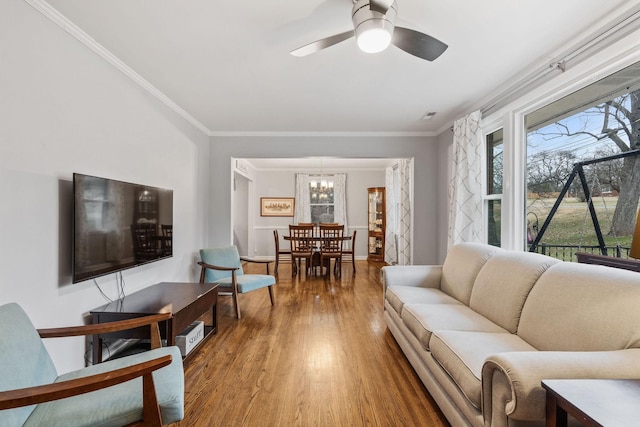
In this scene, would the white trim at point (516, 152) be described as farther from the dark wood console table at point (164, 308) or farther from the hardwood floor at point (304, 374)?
the dark wood console table at point (164, 308)

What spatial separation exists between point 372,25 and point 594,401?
1.79 metres

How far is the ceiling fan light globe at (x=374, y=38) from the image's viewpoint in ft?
5.04

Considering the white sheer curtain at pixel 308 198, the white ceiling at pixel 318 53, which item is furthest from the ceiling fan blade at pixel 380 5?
the white sheer curtain at pixel 308 198

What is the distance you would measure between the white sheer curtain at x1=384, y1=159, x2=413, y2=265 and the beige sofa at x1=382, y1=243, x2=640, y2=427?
3.10 metres

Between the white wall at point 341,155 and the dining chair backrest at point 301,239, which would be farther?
the dining chair backrest at point 301,239

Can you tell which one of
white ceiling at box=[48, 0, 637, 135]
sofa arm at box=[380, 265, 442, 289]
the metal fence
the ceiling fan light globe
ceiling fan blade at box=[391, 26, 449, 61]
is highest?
white ceiling at box=[48, 0, 637, 135]

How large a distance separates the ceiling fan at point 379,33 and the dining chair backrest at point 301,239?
3.86m

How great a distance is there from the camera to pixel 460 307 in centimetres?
224

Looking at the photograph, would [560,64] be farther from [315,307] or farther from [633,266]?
[315,307]

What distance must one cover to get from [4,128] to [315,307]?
10.1 ft

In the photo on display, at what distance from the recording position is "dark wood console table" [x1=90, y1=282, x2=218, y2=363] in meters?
1.96

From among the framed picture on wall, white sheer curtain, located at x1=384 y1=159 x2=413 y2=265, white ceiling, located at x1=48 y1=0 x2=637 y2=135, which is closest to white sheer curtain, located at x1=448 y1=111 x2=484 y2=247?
white ceiling, located at x1=48 y1=0 x2=637 y2=135

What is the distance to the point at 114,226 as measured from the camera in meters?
2.15

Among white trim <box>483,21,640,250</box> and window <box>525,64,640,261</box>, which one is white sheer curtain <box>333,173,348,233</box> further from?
window <box>525,64,640,261</box>
